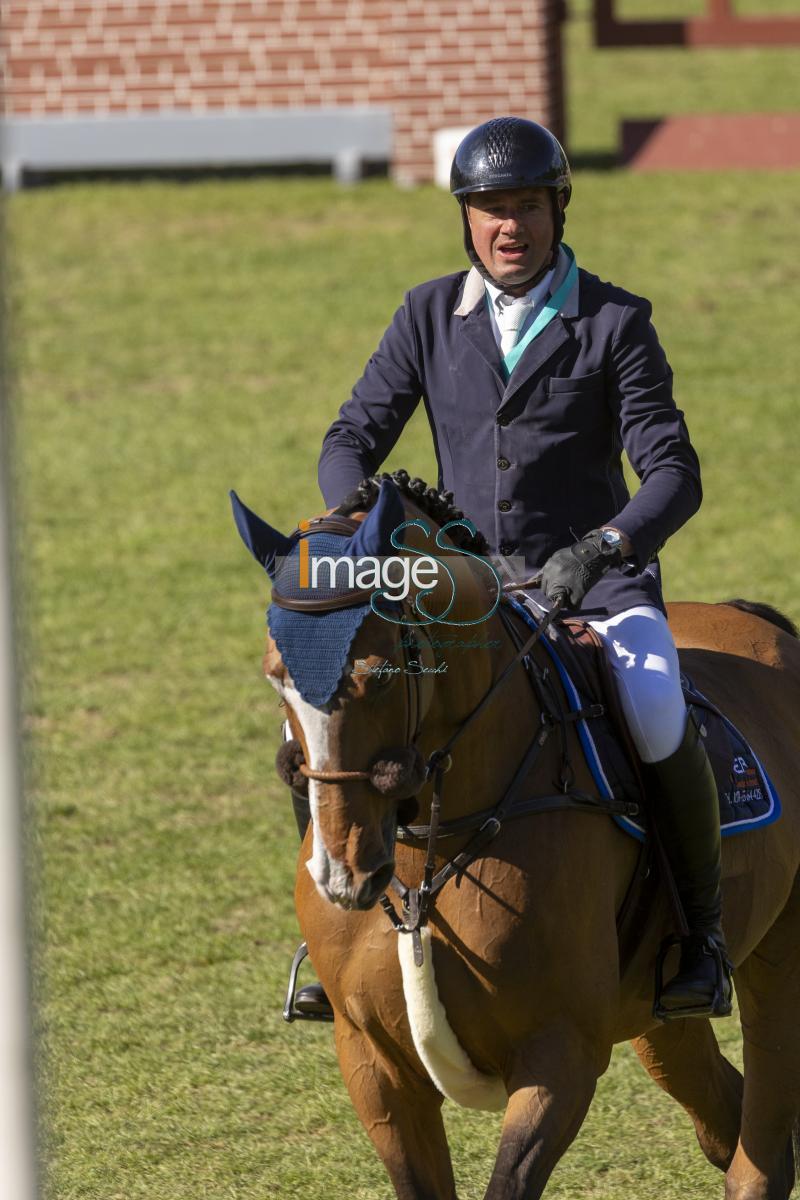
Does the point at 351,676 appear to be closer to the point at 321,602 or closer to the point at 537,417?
the point at 321,602

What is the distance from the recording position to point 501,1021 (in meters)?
4.49

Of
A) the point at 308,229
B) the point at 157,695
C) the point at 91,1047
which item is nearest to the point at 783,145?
the point at 308,229

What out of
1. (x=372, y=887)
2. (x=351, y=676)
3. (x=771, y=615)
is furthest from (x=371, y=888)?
(x=771, y=615)

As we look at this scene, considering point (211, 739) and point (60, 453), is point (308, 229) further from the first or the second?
point (211, 739)

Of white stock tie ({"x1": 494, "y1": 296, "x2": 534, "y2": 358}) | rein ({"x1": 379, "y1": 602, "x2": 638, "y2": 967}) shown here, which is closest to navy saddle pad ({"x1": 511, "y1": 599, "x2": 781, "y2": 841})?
rein ({"x1": 379, "y1": 602, "x2": 638, "y2": 967})

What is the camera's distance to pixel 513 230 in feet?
16.2

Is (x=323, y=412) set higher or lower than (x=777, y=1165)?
higher

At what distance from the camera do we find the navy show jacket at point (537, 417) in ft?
16.3

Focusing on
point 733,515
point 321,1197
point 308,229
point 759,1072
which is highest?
point 308,229

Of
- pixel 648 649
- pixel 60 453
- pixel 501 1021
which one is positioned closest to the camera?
pixel 501 1021

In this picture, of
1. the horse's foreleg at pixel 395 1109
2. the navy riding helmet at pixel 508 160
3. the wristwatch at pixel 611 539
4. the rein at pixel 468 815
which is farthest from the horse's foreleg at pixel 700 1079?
the navy riding helmet at pixel 508 160

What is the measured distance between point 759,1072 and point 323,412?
36.7ft

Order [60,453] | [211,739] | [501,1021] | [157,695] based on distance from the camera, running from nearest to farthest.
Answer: [501,1021] < [211,739] < [157,695] < [60,453]

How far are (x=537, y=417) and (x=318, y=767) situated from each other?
1440 millimetres
